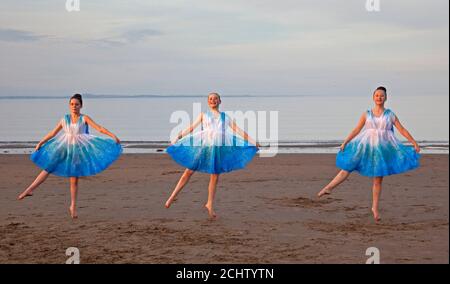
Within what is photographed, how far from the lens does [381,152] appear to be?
11055 millimetres

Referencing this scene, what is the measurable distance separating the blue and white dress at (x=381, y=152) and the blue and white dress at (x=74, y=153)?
4493 mm

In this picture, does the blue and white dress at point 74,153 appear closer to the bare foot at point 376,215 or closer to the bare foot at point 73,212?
the bare foot at point 73,212

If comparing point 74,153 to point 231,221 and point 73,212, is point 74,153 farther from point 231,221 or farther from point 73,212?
point 231,221

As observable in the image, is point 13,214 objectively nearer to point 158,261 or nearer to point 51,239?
point 51,239

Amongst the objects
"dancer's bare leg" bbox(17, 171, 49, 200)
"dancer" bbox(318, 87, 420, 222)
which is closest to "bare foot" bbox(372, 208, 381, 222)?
"dancer" bbox(318, 87, 420, 222)

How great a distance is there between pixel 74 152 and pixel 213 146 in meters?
2.46

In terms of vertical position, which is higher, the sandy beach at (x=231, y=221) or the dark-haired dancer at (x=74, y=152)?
the dark-haired dancer at (x=74, y=152)

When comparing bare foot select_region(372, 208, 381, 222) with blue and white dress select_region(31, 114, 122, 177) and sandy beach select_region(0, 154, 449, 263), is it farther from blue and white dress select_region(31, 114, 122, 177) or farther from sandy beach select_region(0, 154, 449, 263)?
blue and white dress select_region(31, 114, 122, 177)

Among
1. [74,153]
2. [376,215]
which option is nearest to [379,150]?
[376,215]

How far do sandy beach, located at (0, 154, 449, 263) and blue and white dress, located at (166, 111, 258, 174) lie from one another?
945 mm

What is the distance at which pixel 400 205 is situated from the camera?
1259 centimetres

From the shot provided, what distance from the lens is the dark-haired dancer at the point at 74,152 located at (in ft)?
37.6

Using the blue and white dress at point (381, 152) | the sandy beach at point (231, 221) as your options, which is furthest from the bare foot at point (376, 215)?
the blue and white dress at point (381, 152)

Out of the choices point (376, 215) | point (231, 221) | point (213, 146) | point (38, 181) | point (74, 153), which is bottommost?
point (231, 221)
